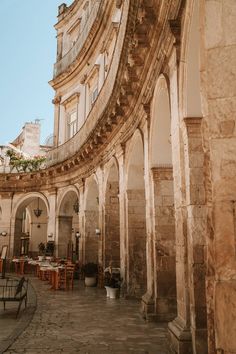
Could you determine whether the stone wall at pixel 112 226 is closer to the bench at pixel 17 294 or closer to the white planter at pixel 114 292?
the white planter at pixel 114 292

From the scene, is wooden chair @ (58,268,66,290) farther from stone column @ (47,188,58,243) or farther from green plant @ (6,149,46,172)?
green plant @ (6,149,46,172)

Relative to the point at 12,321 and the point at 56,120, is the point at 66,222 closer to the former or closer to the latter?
the point at 56,120

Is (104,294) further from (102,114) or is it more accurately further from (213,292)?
(213,292)

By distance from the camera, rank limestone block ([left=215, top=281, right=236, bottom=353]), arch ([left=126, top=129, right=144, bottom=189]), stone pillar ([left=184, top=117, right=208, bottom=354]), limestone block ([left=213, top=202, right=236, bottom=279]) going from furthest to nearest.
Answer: arch ([left=126, top=129, right=144, bottom=189]), stone pillar ([left=184, top=117, right=208, bottom=354]), limestone block ([left=213, top=202, right=236, bottom=279]), limestone block ([left=215, top=281, right=236, bottom=353])

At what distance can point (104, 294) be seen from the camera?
1184cm

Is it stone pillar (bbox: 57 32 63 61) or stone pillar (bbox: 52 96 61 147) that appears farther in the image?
stone pillar (bbox: 57 32 63 61)

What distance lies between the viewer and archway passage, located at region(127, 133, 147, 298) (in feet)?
34.0

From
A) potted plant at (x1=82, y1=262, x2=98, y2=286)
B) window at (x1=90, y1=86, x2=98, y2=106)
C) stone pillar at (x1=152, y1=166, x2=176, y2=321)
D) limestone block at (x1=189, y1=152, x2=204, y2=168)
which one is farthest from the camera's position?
window at (x1=90, y1=86, x2=98, y2=106)

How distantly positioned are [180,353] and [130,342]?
1370 mm

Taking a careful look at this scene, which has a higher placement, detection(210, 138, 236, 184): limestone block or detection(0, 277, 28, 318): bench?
detection(210, 138, 236, 184): limestone block

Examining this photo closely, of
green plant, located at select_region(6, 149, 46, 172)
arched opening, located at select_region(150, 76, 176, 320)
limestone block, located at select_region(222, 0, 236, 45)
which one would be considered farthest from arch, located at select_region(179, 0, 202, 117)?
green plant, located at select_region(6, 149, 46, 172)

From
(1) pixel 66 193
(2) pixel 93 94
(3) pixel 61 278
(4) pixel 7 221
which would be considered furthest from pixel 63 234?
(2) pixel 93 94

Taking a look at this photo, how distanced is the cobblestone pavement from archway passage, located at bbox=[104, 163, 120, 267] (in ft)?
Answer: 9.04

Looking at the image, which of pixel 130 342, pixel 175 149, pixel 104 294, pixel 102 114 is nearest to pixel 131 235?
pixel 104 294
